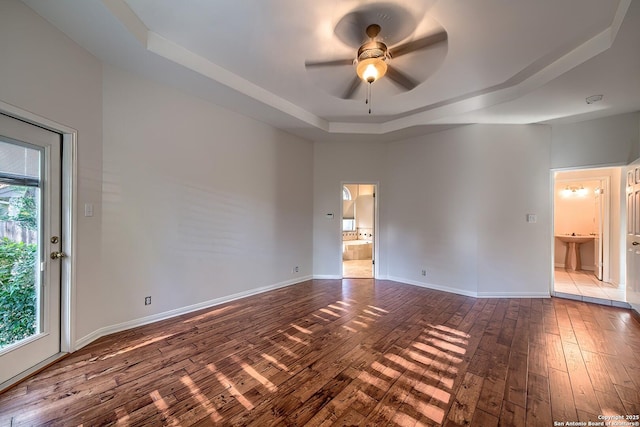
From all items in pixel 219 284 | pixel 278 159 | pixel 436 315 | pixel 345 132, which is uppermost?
pixel 345 132

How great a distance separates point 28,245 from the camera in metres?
2.19

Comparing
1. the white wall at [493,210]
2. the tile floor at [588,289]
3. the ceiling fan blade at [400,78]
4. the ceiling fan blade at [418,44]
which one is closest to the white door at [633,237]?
Result: the tile floor at [588,289]

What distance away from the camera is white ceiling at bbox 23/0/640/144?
2.11 metres

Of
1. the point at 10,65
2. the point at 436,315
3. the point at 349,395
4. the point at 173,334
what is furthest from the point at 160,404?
the point at 436,315

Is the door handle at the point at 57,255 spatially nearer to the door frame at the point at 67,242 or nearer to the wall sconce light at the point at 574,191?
the door frame at the point at 67,242

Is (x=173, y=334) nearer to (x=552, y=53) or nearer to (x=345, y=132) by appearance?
(x=345, y=132)

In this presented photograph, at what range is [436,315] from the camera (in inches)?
138

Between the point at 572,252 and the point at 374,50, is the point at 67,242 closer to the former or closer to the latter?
the point at 374,50

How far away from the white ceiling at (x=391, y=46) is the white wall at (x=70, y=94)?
0.52 ft

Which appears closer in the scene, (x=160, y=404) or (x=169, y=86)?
(x=160, y=404)

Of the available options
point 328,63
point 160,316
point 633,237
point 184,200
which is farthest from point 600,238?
point 160,316

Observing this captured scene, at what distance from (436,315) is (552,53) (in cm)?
318

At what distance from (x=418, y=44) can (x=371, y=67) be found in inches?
22.8

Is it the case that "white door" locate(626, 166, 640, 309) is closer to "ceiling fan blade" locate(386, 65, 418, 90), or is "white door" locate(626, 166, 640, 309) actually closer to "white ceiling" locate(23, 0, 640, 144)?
"white ceiling" locate(23, 0, 640, 144)
